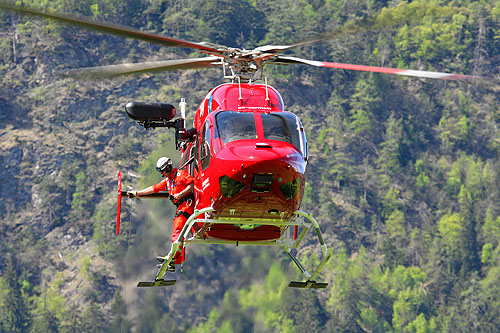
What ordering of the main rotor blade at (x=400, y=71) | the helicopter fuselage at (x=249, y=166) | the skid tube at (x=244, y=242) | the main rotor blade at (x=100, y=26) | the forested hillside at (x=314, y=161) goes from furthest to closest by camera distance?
the forested hillside at (x=314, y=161)
the skid tube at (x=244, y=242)
the helicopter fuselage at (x=249, y=166)
the main rotor blade at (x=400, y=71)
the main rotor blade at (x=100, y=26)

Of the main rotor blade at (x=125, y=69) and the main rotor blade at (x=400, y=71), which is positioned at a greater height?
the main rotor blade at (x=400, y=71)

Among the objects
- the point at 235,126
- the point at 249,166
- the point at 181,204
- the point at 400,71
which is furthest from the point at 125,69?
the point at 400,71

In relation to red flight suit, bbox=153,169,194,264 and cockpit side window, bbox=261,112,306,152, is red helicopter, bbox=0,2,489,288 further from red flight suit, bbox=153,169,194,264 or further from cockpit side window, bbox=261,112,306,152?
red flight suit, bbox=153,169,194,264

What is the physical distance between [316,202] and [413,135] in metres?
23.7

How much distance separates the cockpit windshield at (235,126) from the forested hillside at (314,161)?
6094 cm

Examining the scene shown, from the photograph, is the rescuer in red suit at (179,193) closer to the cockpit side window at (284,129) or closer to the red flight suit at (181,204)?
the red flight suit at (181,204)

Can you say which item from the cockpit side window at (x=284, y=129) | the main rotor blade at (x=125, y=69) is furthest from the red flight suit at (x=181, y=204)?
the cockpit side window at (x=284, y=129)

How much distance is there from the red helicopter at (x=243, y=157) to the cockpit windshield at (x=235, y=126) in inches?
0.8

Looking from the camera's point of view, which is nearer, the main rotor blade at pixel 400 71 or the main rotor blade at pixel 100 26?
the main rotor blade at pixel 100 26

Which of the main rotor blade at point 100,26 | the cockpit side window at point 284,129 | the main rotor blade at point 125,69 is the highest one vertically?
the main rotor blade at point 100,26

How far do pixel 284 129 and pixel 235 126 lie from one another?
0.95 m

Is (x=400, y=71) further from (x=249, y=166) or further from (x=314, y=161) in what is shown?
(x=314, y=161)

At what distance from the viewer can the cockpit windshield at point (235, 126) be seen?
22297 mm

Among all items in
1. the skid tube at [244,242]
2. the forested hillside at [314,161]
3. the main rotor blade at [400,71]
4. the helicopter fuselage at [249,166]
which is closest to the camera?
the main rotor blade at [400,71]
